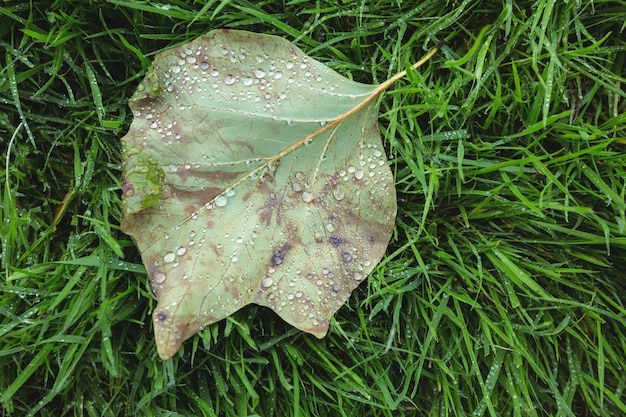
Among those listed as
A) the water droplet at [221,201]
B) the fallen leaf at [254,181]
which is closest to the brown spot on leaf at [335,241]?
the fallen leaf at [254,181]

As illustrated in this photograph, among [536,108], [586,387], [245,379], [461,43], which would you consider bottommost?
[586,387]

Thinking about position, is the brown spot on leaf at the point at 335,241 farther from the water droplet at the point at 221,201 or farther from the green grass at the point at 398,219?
the water droplet at the point at 221,201

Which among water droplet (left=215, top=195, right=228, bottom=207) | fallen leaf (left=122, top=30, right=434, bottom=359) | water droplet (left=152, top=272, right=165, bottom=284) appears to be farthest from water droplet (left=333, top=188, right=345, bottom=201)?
water droplet (left=152, top=272, right=165, bottom=284)

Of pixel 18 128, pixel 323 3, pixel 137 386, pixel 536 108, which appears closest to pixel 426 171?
pixel 536 108

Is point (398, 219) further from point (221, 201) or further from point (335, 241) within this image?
point (221, 201)

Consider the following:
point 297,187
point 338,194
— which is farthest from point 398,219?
point 297,187

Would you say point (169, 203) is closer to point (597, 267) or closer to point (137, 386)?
point (137, 386)

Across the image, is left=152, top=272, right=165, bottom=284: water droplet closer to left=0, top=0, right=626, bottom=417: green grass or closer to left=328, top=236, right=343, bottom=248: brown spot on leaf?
left=0, top=0, right=626, bottom=417: green grass

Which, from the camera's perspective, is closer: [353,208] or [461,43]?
[353,208]
